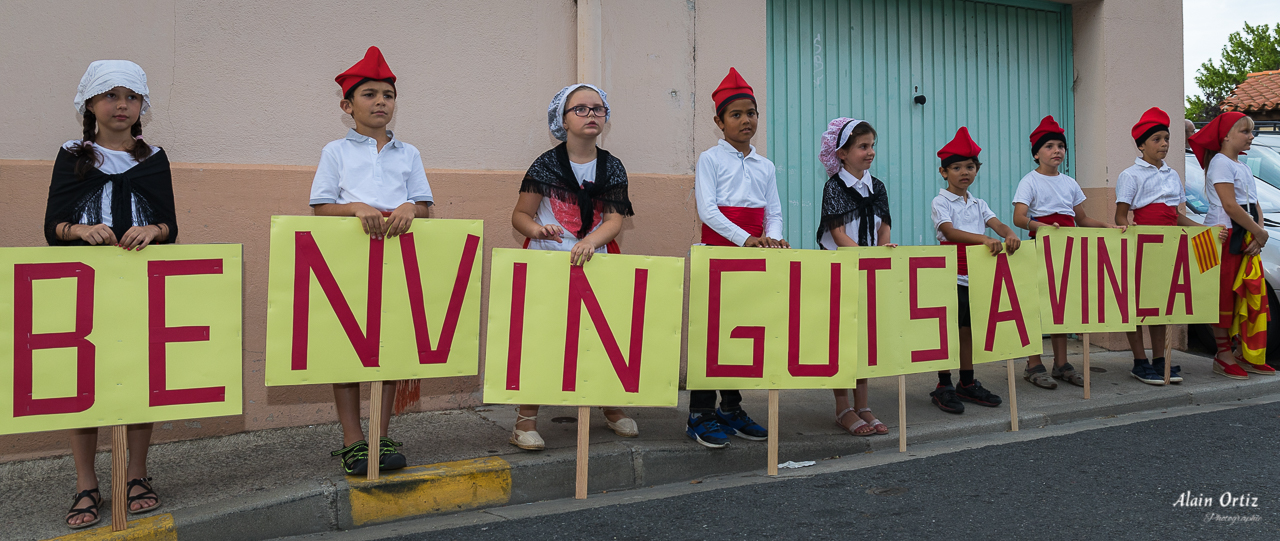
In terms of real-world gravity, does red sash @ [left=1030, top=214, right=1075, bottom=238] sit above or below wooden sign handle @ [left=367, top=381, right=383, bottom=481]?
above

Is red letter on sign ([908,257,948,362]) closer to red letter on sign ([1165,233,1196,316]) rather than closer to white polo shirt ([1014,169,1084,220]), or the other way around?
white polo shirt ([1014,169,1084,220])

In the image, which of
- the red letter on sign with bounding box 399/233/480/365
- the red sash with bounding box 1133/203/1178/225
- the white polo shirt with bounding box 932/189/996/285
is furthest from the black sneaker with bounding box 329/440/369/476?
the red sash with bounding box 1133/203/1178/225

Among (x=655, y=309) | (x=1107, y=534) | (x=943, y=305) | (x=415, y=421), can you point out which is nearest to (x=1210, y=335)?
(x=943, y=305)

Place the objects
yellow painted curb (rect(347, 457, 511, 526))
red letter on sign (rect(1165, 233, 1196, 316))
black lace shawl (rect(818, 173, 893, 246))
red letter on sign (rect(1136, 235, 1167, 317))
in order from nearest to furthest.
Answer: yellow painted curb (rect(347, 457, 511, 526)) < black lace shawl (rect(818, 173, 893, 246)) < red letter on sign (rect(1136, 235, 1167, 317)) < red letter on sign (rect(1165, 233, 1196, 316))

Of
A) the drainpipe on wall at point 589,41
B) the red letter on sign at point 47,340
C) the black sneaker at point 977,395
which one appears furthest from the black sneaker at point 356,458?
the black sneaker at point 977,395

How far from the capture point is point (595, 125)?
418 centimetres

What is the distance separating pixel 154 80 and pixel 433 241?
1948 mm

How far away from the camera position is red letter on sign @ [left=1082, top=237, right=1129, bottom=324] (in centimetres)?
557

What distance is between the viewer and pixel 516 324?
3.77 m

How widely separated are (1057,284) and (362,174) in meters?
4.19

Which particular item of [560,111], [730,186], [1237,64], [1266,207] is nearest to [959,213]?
[730,186]

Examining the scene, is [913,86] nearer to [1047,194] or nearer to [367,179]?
[1047,194]

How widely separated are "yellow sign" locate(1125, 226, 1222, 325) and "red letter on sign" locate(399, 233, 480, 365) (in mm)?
4436

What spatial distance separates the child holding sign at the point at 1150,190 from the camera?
19.9 feet
